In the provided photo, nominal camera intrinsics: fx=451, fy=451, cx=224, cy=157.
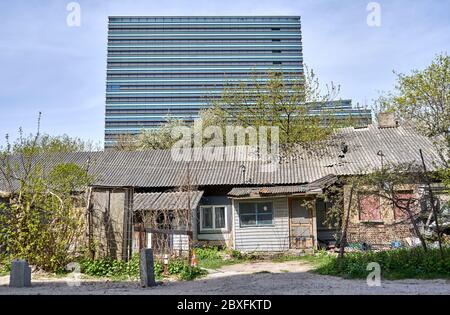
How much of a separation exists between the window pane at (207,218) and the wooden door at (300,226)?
4066 mm

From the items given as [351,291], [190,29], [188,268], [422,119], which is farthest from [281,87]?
[190,29]

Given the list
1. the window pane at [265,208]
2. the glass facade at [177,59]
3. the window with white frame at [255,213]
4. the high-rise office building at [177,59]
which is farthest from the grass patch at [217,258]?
the high-rise office building at [177,59]

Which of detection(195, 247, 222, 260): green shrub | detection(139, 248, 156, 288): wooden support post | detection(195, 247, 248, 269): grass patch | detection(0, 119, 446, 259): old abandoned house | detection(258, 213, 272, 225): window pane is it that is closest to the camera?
detection(139, 248, 156, 288): wooden support post

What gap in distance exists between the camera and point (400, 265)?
11.2m

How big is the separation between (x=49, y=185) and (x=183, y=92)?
89734mm

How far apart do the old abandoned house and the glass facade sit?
72034 millimetres

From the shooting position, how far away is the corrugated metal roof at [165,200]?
19.9 m

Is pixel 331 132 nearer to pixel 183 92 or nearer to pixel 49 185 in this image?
pixel 49 185

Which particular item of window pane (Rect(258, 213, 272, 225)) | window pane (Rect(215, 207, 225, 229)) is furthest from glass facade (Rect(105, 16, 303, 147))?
window pane (Rect(258, 213, 272, 225))

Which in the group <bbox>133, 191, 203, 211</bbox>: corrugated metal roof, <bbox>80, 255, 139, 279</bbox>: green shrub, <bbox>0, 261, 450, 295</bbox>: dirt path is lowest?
<bbox>0, 261, 450, 295</bbox>: dirt path

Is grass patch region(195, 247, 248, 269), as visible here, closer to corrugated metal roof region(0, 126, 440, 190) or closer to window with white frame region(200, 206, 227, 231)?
window with white frame region(200, 206, 227, 231)

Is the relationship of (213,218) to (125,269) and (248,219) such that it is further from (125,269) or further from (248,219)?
(125,269)

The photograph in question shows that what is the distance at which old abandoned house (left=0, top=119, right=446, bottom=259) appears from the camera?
806 inches

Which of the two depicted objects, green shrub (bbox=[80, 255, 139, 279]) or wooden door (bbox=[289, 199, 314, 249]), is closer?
green shrub (bbox=[80, 255, 139, 279])
